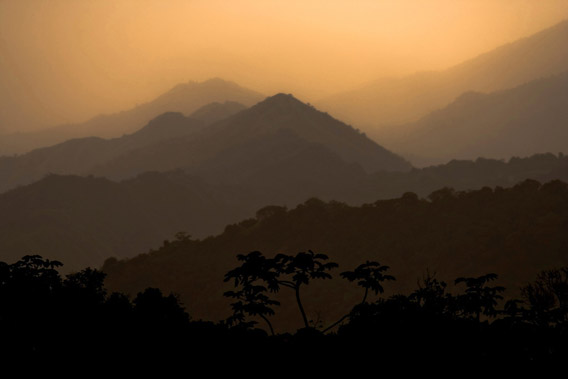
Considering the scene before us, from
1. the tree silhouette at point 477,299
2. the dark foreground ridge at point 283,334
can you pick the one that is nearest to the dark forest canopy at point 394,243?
the tree silhouette at point 477,299

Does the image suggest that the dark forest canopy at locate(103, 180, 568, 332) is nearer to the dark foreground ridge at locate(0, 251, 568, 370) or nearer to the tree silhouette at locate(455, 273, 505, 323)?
the tree silhouette at locate(455, 273, 505, 323)

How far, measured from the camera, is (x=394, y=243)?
131m

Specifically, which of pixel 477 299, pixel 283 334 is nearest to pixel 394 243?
pixel 477 299

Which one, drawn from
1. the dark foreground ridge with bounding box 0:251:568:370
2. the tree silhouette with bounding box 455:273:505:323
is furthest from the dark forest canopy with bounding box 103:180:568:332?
the dark foreground ridge with bounding box 0:251:568:370

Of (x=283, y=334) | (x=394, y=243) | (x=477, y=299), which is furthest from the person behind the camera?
(x=394, y=243)

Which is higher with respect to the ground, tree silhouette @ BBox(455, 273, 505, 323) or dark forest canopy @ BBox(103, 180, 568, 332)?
dark forest canopy @ BBox(103, 180, 568, 332)

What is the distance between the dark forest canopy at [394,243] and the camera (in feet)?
369

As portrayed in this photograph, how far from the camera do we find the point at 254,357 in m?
20.0

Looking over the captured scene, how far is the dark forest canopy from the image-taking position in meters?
112

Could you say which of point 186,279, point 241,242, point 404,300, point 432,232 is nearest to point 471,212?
point 432,232

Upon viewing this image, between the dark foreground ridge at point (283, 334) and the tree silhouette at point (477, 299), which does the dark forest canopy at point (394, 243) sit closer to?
the tree silhouette at point (477, 299)

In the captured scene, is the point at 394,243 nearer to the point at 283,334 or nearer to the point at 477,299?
the point at 477,299

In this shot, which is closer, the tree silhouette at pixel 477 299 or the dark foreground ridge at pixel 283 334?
the dark foreground ridge at pixel 283 334

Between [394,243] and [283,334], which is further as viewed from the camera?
[394,243]
